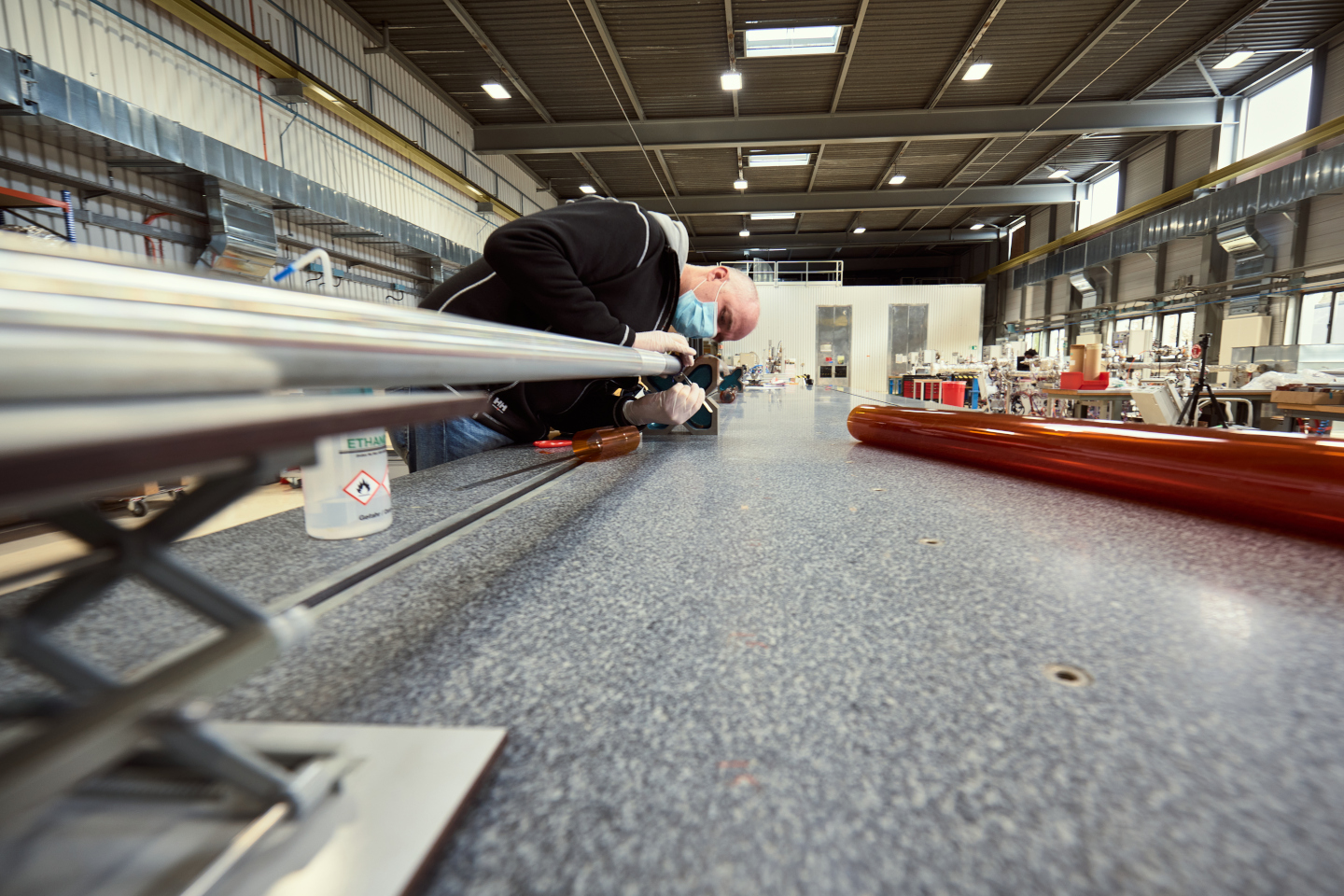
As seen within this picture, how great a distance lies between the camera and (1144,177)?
9.13m

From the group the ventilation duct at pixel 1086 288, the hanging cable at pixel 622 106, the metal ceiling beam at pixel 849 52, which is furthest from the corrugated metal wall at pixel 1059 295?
the hanging cable at pixel 622 106

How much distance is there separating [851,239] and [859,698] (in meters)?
15.4

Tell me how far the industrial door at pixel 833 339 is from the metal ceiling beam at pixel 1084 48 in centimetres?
702

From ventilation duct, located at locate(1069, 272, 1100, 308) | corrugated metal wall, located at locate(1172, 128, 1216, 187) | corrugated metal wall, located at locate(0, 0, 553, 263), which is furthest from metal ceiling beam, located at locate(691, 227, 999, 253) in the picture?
corrugated metal wall, located at locate(0, 0, 553, 263)

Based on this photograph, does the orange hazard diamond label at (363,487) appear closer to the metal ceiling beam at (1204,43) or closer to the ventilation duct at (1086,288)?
the metal ceiling beam at (1204,43)

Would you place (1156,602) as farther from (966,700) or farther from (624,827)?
(624,827)

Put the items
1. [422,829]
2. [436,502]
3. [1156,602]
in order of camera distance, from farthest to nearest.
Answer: [436,502] → [1156,602] → [422,829]

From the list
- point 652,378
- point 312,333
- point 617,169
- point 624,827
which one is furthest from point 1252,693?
point 617,169

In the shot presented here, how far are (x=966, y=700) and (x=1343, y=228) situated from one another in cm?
945

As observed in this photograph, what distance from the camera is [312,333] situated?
26 centimetres

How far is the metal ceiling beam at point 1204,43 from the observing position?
5699 mm

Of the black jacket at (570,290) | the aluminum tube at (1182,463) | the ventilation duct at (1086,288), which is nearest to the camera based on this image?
the aluminum tube at (1182,463)

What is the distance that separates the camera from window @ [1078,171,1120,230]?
10008 mm

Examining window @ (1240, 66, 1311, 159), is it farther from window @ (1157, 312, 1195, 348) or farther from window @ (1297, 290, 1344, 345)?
window @ (1157, 312, 1195, 348)
